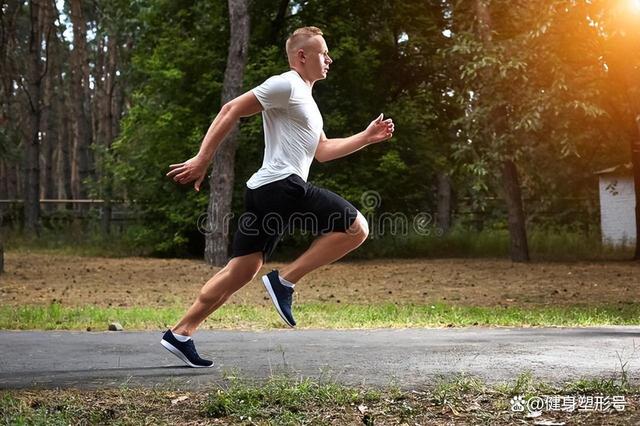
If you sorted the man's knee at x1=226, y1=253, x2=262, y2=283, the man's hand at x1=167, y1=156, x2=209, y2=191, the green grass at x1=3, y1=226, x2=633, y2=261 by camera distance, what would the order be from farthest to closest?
the green grass at x1=3, y1=226, x2=633, y2=261 < the man's knee at x1=226, y1=253, x2=262, y2=283 < the man's hand at x1=167, y1=156, x2=209, y2=191

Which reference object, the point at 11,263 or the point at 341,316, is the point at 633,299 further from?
the point at 11,263

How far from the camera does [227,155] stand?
22.0m

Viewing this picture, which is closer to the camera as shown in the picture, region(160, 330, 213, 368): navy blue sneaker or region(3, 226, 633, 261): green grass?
region(160, 330, 213, 368): navy blue sneaker

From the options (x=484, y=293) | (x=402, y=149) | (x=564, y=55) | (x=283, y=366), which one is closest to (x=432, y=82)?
(x=402, y=149)

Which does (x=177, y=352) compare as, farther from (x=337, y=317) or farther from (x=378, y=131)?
(x=337, y=317)

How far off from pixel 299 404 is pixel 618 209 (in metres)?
30.5

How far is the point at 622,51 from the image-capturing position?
21.5 meters

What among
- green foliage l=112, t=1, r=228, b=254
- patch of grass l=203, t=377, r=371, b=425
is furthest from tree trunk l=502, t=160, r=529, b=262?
patch of grass l=203, t=377, r=371, b=425

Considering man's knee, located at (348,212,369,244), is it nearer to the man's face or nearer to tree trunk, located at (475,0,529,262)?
the man's face

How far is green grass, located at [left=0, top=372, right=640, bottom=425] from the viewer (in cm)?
469

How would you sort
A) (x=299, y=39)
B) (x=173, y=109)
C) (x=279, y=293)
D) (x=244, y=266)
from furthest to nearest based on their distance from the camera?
(x=173, y=109), (x=279, y=293), (x=299, y=39), (x=244, y=266)

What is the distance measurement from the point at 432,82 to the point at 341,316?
18.4 meters

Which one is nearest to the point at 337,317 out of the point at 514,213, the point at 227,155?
the point at 227,155
